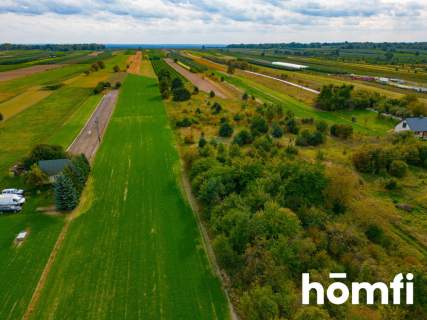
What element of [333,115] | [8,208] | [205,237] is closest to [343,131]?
[333,115]

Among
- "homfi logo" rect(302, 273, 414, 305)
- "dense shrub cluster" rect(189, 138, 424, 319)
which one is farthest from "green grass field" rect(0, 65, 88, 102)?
"homfi logo" rect(302, 273, 414, 305)

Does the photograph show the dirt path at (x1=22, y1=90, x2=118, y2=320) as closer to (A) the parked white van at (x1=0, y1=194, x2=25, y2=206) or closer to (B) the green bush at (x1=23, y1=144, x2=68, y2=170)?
(B) the green bush at (x1=23, y1=144, x2=68, y2=170)

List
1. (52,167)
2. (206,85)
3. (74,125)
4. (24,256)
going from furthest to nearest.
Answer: (206,85), (74,125), (52,167), (24,256)

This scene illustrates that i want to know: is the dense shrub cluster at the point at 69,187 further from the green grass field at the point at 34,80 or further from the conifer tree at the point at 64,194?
the green grass field at the point at 34,80

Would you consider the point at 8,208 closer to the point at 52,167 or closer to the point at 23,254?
the point at 52,167

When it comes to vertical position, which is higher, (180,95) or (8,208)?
(180,95)

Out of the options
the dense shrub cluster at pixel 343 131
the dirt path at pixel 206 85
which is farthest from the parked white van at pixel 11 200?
the dirt path at pixel 206 85
